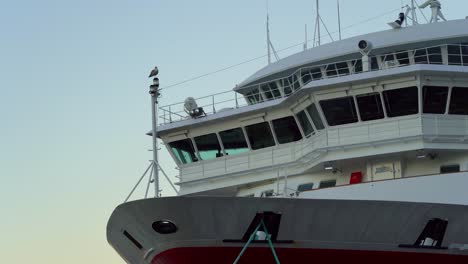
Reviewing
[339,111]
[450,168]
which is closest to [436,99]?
[450,168]

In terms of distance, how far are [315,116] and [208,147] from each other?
3.27 metres

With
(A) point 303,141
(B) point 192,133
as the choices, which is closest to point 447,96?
(A) point 303,141

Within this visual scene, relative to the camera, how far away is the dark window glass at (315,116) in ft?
71.4

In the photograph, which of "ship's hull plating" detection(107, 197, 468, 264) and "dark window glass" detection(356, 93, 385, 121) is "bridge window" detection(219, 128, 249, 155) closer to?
"dark window glass" detection(356, 93, 385, 121)

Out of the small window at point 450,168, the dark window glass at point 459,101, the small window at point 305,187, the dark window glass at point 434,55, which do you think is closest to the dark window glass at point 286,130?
the small window at point 305,187

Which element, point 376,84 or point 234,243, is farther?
point 376,84

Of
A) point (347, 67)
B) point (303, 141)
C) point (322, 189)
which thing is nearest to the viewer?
point (322, 189)

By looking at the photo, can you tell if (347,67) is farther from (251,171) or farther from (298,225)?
(298,225)

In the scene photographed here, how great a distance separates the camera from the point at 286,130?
899 inches

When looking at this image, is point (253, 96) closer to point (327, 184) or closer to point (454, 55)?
point (327, 184)

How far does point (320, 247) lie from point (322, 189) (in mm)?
1777

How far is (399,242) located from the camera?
18812mm

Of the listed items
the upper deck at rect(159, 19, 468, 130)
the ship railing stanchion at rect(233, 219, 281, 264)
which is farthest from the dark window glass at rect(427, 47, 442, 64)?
the ship railing stanchion at rect(233, 219, 281, 264)

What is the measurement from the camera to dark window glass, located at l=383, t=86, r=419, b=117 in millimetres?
21094
